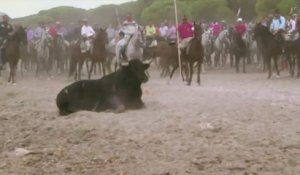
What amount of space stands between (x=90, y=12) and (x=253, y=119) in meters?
72.7

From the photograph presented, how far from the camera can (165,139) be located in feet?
37.1

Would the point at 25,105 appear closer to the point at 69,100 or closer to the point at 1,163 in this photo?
the point at 69,100

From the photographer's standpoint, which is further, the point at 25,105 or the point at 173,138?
the point at 25,105

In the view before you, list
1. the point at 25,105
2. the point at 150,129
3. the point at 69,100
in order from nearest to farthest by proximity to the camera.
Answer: the point at 150,129
the point at 69,100
the point at 25,105

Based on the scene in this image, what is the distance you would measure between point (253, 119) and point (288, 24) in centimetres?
1772

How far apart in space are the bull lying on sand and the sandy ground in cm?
36

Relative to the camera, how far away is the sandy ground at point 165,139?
9680 mm

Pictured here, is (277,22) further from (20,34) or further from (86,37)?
(20,34)

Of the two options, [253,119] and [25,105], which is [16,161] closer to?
[253,119]

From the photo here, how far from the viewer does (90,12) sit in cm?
8419

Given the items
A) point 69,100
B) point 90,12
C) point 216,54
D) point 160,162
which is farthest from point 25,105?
point 90,12

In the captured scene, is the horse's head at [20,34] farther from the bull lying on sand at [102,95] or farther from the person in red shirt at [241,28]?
the person in red shirt at [241,28]

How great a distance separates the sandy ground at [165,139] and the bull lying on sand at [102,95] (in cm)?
36

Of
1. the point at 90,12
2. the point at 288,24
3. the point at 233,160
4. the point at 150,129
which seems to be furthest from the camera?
the point at 90,12
